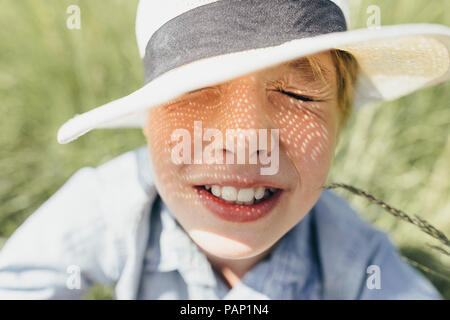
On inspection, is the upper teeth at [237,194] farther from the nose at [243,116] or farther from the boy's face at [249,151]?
the nose at [243,116]

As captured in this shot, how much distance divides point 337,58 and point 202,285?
576mm

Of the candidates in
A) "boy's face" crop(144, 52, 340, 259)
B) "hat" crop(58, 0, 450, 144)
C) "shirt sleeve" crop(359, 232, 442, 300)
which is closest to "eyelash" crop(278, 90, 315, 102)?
"boy's face" crop(144, 52, 340, 259)

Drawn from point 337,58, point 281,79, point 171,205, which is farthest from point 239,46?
point 171,205

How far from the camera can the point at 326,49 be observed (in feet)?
1.89

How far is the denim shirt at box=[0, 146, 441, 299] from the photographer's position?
35.4 inches

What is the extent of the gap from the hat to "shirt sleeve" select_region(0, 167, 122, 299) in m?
0.34

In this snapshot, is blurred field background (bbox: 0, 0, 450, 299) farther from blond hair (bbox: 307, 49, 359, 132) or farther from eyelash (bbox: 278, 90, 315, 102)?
eyelash (bbox: 278, 90, 315, 102)

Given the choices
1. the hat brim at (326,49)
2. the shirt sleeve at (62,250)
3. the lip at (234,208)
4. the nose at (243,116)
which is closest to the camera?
the hat brim at (326,49)

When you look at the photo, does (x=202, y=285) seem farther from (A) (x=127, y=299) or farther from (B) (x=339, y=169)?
(B) (x=339, y=169)

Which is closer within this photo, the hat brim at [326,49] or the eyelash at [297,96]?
the hat brim at [326,49]

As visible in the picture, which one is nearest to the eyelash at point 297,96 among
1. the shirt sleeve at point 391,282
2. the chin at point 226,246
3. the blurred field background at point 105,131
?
the chin at point 226,246

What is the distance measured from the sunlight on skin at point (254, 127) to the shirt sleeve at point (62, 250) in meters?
0.25

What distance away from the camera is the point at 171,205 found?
0.80 meters

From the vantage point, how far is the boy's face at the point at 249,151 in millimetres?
656
